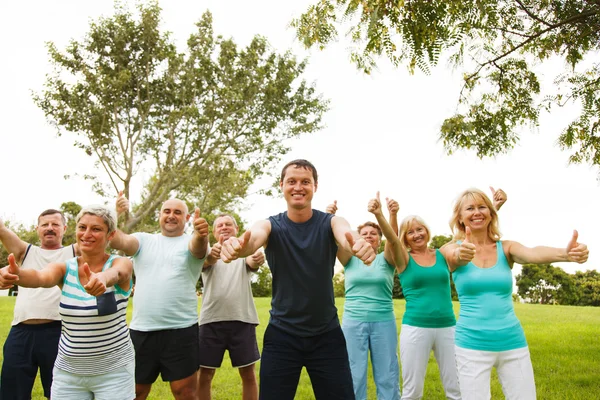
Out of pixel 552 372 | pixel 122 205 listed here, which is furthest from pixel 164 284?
pixel 552 372

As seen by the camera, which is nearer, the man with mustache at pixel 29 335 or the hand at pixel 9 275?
the hand at pixel 9 275

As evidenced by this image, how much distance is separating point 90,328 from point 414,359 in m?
2.98

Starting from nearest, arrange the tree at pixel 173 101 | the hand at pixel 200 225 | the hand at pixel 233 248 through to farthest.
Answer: the hand at pixel 233 248 → the hand at pixel 200 225 → the tree at pixel 173 101

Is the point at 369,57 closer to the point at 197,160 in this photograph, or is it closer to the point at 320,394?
the point at 320,394

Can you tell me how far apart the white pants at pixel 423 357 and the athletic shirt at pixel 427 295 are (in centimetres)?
8

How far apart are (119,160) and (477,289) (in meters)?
19.5

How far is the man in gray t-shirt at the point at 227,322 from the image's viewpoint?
18.3ft

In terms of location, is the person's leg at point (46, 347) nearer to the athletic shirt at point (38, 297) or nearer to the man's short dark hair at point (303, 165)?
the athletic shirt at point (38, 297)

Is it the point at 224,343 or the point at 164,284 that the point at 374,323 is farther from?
the point at 164,284

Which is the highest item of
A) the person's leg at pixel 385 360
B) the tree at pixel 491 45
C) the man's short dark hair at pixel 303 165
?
the tree at pixel 491 45

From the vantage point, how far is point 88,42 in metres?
20.1

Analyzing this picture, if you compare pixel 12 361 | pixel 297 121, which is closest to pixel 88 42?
pixel 297 121

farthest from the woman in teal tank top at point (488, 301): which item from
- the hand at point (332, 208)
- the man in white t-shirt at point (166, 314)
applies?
the man in white t-shirt at point (166, 314)

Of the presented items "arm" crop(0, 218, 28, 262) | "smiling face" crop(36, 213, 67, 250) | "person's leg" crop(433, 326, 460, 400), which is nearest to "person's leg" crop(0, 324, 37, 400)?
"arm" crop(0, 218, 28, 262)
